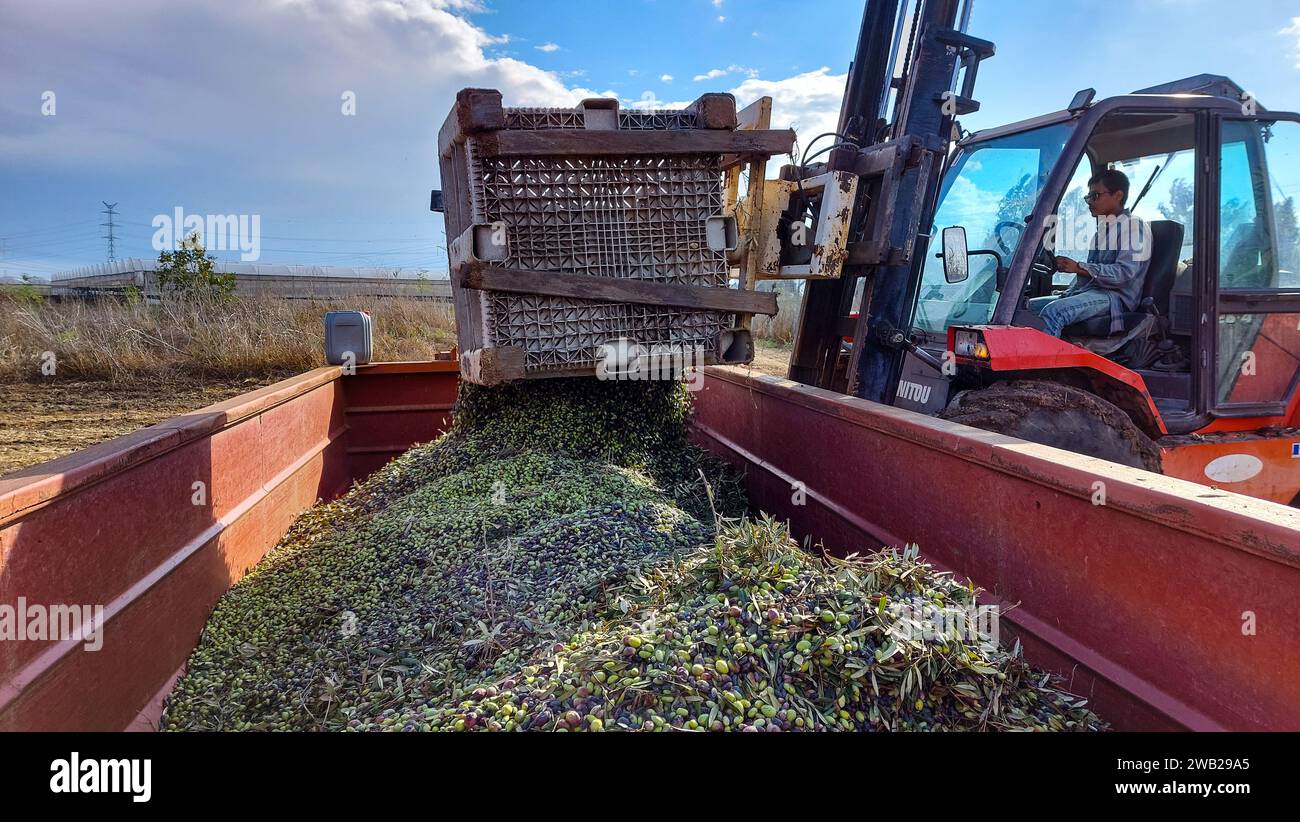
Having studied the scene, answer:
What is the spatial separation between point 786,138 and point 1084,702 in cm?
Answer: 252

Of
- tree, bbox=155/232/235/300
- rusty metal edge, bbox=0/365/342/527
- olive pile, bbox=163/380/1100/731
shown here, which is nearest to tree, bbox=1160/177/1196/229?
olive pile, bbox=163/380/1100/731

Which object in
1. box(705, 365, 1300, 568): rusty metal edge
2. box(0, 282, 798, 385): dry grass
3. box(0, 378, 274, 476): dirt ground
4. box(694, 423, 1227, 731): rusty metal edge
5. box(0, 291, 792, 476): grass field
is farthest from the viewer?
box(0, 282, 798, 385): dry grass

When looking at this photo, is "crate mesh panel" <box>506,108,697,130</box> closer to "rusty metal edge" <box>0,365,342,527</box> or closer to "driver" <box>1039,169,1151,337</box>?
"rusty metal edge" <box>0,365,342,527</box>

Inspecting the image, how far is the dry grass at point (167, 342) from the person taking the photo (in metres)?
9.81

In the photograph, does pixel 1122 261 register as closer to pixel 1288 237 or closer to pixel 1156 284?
pixel 1156 284

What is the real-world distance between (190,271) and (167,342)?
2.98m

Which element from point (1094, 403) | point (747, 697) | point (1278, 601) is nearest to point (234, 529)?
point (747, 697)

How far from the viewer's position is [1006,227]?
3.89 m

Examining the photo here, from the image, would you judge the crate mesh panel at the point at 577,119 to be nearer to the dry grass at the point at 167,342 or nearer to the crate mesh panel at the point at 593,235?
the crate mesh panel at the point at 593,235

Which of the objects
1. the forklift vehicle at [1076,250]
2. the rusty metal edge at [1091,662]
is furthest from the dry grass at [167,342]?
the rusty metal edge at [1091,662]

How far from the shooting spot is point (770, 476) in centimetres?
385

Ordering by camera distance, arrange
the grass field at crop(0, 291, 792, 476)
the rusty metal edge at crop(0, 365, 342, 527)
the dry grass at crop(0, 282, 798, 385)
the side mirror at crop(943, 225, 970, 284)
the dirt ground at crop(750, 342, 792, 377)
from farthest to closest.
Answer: the dirt ground at crop(750, 342, 792, 377), the dry grass at crop(0, 282, 798, 385), the grass field at crop(0, 291, 792, 476), the side mirror at crop(943, 225, 970, 284), the rusty metal edge at crop(0, 365, 342, 527)

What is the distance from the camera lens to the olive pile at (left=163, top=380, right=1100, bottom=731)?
188cm

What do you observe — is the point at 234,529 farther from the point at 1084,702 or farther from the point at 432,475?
the point at 1084,702
